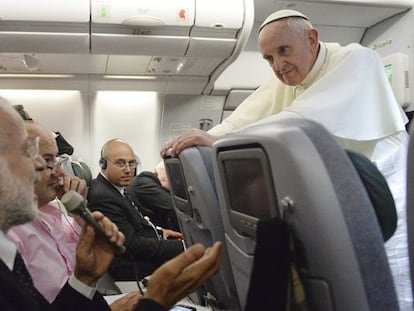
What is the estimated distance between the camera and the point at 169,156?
87.7 inches

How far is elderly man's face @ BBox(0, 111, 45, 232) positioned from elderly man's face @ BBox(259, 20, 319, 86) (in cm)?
123

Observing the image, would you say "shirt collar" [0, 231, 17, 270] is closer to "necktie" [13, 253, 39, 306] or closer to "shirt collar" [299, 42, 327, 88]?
"necktie" [13, 253, 39, 306]

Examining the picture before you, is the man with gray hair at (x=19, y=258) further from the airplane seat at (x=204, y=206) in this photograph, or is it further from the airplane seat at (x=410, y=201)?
the airplane seat at (x=410, y=201)

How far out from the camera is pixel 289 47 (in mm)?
2227

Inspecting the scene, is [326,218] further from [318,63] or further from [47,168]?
[47,168]

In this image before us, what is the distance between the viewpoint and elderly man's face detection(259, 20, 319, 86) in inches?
86.9

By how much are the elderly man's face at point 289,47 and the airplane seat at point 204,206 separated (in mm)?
658

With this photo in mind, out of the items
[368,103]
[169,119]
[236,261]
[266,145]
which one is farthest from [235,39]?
[266,145]

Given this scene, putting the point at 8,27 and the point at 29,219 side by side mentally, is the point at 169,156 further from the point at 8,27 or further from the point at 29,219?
the point at 8,27

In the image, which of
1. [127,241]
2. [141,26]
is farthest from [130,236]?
[141,26]

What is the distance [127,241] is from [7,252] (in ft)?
7.31

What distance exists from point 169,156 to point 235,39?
2.55 m

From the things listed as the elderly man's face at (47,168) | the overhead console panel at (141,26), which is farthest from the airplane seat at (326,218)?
the overhead console panel at (141,26)

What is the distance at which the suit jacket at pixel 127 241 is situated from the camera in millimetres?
3604
